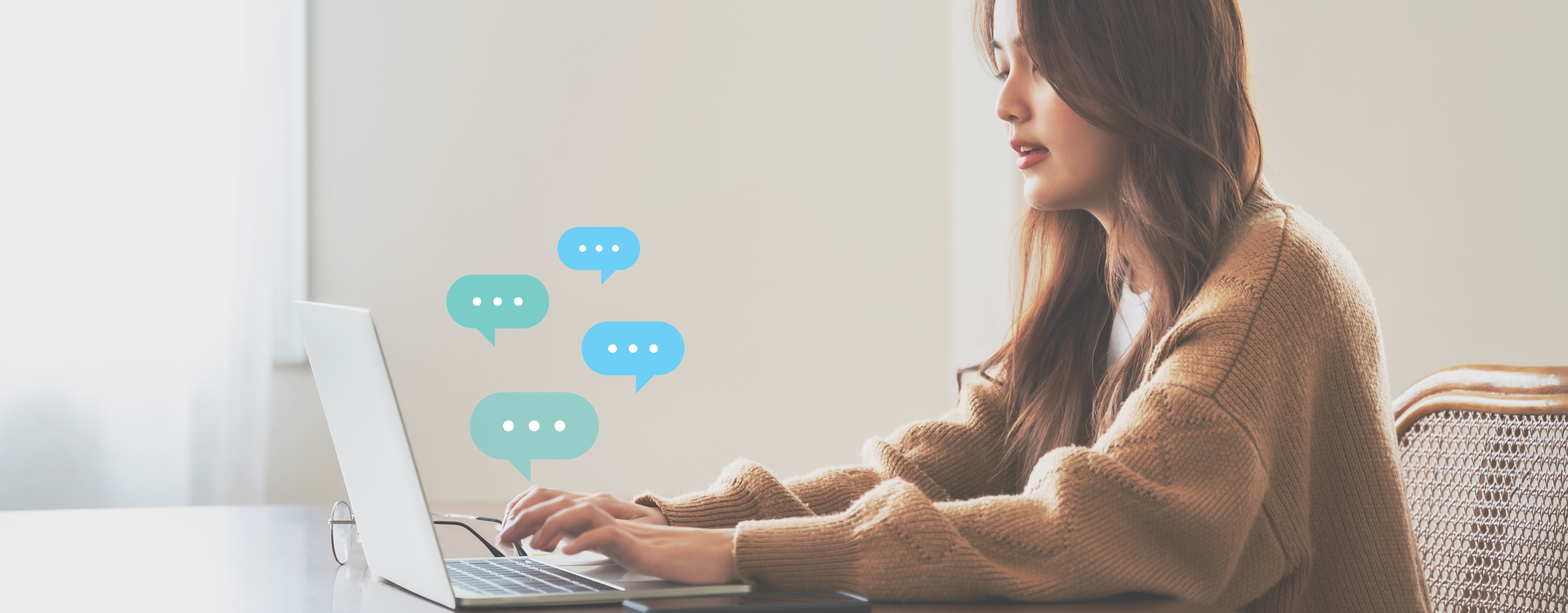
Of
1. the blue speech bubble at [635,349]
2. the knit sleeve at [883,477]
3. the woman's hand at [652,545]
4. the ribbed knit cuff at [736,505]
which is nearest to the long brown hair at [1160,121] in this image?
the knit sleeve at [883,477]

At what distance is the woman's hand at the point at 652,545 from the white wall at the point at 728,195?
1742 millimetres

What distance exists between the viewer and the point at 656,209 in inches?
111

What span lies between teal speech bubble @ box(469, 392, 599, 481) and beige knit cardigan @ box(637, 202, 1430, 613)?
1747mm

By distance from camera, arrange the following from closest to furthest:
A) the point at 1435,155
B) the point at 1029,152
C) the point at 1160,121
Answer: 1. the point at 1160,121
2. the point at 1029,152
3. the point at 1435,155

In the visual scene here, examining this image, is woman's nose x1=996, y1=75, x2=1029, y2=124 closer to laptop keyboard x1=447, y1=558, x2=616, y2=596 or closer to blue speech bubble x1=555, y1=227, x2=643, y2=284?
laptop keyboard x1=447, y1=558, x2=616, y2=596

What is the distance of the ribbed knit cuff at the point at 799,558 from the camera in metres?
0.71

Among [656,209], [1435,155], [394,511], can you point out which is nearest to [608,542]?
[394,511]

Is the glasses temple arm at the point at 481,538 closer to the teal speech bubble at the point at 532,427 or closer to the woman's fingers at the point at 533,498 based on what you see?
the woman's fingers at the point at 533,498

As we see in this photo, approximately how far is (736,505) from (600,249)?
1878 mm

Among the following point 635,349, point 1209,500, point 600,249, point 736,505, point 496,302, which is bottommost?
point 635,349

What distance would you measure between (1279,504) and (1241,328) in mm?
132

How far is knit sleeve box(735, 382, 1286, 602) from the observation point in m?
0.71

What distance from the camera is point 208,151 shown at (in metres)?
2.40

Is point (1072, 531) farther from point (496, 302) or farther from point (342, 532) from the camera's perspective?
point (496, 302)
